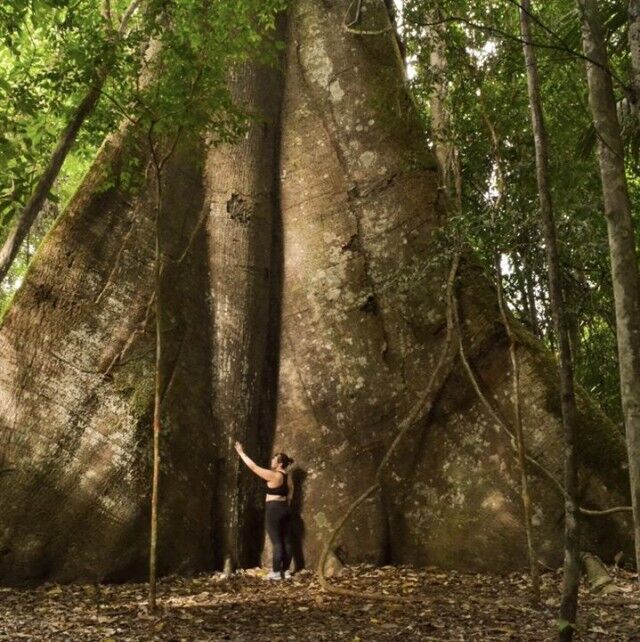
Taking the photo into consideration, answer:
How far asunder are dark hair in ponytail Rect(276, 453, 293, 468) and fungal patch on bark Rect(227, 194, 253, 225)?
229 centimetres

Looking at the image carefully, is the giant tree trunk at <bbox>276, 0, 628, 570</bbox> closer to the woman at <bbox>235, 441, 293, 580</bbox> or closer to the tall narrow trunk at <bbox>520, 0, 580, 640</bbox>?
the woman at <bbox>235, 441, 293, 580</bbox>

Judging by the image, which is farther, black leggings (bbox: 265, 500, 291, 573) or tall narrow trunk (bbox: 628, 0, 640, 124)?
black leggings (bbox: 265, 500, 291, 573)

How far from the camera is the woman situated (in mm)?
6793

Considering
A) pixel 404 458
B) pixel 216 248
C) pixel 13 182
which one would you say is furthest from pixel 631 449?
pixel 13 182

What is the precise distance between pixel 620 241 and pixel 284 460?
3.92 meters

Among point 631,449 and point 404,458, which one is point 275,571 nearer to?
point 404,458

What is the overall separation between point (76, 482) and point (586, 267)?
495 cm

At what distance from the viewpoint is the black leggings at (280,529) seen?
6.77 m

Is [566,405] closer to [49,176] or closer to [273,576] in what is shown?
[273,576]

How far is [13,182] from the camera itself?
6934 mm

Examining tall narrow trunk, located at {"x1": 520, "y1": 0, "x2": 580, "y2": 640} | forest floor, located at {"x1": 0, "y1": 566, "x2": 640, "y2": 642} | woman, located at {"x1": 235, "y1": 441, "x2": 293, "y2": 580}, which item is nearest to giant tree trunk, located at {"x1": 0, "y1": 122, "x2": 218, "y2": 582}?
forest floor, located at {"x1": 0, "y1": 566, "x2": 640, "y2": 642}

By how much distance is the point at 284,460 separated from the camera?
700 cm

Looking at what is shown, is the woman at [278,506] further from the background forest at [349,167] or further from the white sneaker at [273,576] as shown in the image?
the background forest at [349,167]

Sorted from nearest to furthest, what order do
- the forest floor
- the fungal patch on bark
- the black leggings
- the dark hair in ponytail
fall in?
the forest floor, the black leggings, the dark hair in ponytail, the fungal patch on bark
